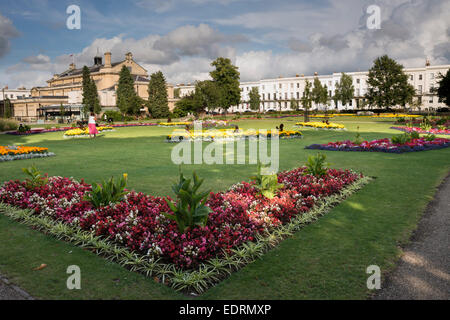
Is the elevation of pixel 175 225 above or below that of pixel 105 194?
below

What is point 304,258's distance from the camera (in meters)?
4.43

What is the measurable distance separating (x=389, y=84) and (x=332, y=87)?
4517 centimetres

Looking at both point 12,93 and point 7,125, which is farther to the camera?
point 12,93

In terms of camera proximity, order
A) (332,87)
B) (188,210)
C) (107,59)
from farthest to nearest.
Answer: (332,87) → (107,59) → (188,210)

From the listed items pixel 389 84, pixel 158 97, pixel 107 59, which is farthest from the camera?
pixel 107 59

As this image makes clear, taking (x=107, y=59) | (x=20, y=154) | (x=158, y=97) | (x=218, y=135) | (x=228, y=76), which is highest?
(x=107, y=59)

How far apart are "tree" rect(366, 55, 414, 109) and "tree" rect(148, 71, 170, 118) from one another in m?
38.6

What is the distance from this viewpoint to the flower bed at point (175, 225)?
168 inches

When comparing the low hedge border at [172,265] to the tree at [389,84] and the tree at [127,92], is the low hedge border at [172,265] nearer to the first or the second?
the tree at [127,92]

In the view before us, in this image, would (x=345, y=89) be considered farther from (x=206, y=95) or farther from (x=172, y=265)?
(x=172, y=265)

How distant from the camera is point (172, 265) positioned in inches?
165

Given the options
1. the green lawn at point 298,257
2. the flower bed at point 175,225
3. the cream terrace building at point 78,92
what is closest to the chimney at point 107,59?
the cream terrace building at point 78,92

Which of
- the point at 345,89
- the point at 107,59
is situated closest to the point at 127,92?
the point at 107,59
